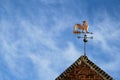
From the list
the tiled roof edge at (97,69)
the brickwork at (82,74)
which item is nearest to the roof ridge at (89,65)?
the tiled roof edge at (97,69)

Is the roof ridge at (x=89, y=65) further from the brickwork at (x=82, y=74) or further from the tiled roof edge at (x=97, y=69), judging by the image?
the brickwork at (x=82, y=74)

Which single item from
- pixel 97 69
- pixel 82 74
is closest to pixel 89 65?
pixel 97 69

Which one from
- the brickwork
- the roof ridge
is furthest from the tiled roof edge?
the brickwork

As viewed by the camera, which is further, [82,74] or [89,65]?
[89,65]

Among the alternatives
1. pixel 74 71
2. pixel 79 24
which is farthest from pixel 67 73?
pixel 79 24

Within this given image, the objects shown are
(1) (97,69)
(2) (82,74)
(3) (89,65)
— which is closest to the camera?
(2) (82,74)

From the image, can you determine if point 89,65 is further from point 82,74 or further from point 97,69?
point 82,74

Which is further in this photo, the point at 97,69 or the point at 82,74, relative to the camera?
the point at 97,69

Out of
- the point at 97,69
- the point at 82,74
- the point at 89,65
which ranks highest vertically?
the point at 89,65

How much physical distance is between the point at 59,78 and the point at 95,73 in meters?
2.09

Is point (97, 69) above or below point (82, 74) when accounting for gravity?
above

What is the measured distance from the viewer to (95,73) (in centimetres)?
1378

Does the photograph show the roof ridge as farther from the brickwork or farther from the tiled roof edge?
the brickwork

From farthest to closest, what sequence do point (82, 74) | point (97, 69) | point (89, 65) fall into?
point (89, 65), point (97, 69), point (82, 74)
